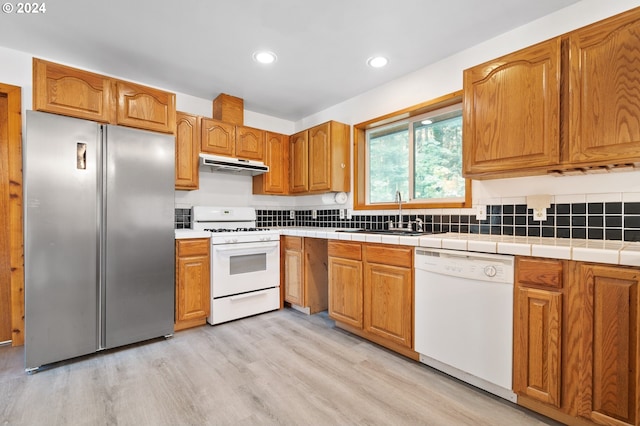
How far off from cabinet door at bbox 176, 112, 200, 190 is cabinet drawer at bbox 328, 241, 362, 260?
1.61 meters

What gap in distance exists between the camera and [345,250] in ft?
8.32

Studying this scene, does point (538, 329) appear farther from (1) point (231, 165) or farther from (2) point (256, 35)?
(1) point (231, 165)

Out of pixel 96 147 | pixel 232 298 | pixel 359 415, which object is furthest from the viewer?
pixel 232 298

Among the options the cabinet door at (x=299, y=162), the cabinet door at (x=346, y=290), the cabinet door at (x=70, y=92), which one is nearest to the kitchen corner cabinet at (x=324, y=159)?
the cabinet door at (x=299, y=162)

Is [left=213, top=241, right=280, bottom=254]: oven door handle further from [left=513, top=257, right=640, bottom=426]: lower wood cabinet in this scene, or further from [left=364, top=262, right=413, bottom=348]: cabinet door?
[left=513, top=257, right=640, bottom=426]: lower wood cabinet

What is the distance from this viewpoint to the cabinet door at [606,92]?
1.44 m

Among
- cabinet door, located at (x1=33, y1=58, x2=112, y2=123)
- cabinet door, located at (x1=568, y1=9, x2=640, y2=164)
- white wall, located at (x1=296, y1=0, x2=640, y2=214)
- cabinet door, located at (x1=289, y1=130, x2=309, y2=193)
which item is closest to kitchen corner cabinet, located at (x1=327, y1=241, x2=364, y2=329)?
white wall, located at (x1=296, y1=0, x2=640, y2=214)

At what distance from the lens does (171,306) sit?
8.20 feet

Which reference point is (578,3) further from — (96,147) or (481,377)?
(96,147)

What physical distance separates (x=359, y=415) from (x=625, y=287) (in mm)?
1382

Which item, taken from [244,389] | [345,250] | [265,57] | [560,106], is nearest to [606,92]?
[560,106]

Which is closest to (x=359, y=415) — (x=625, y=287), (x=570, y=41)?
(x=625, y=287)

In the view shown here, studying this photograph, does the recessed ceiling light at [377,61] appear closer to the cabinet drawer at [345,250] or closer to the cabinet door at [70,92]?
the cabinet drawer at [345,250]

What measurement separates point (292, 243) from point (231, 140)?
139 centimetres
